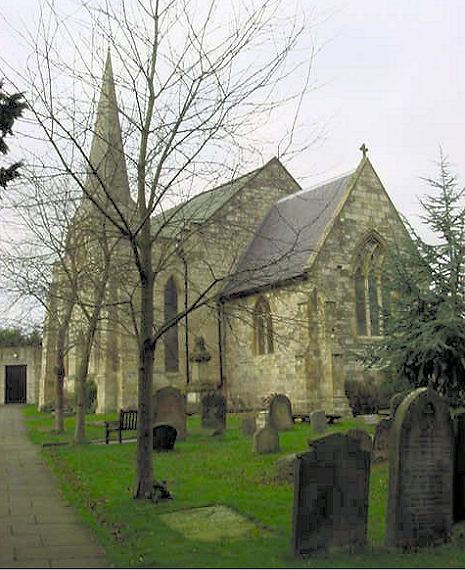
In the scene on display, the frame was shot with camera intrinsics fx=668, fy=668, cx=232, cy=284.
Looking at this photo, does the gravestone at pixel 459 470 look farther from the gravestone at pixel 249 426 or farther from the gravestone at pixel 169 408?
the gravestone at pixel 249 426

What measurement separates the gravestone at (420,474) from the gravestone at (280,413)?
11769 mm

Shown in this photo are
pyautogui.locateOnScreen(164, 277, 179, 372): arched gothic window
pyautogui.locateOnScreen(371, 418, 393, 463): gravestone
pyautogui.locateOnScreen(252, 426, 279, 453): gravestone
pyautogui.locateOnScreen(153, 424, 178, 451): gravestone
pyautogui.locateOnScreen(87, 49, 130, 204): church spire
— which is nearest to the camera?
pyautogui.locateOnScreen(87, 49, 130, 204): church spire

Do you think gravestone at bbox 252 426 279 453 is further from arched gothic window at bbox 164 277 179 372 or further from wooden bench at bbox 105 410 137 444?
arched gothic window at bbox 164 277 179 372

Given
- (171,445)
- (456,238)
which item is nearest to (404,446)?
(456,238)

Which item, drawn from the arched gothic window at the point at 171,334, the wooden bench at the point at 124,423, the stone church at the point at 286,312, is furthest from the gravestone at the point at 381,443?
the arched gothic window at the point at 171,334

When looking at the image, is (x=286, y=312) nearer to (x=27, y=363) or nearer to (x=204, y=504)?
(x=204, y=504)

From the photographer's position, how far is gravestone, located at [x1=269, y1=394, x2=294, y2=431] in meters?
18.9

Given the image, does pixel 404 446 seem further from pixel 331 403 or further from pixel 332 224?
pixel 332 224

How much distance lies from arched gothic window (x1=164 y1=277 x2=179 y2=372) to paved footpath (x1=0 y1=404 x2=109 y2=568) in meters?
16.4

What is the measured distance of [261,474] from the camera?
11.7 meters

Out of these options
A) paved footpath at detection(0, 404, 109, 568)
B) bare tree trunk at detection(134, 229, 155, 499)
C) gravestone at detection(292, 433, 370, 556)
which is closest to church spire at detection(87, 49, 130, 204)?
bare tree trunk at detection(134, 229, 155, 499)

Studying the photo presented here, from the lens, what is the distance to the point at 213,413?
1912cm

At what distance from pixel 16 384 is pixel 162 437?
3726 centimetres

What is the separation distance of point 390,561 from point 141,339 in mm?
5149
